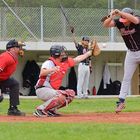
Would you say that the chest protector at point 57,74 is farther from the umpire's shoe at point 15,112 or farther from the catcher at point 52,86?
the umpire's shoe at point 15,112

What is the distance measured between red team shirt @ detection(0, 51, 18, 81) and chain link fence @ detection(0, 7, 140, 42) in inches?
435

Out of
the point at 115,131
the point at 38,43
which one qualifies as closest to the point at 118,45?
the point at 38,43

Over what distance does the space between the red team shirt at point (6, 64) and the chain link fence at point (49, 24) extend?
1106 centimetres

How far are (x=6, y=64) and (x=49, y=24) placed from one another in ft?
39.8

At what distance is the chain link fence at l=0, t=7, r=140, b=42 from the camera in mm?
23016

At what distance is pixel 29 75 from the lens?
23750 mm

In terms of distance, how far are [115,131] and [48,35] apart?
1528cm

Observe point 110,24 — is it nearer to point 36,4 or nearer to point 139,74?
point 36,4

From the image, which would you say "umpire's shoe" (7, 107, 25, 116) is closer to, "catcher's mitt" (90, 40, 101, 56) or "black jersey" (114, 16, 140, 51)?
"catcher's mitt" (90, 40, 101, 56)

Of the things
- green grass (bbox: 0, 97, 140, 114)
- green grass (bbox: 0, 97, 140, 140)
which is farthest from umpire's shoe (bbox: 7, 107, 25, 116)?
green grass (bbox: 0, 97, 140, 140)

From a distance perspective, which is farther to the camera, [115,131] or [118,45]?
[118,45]

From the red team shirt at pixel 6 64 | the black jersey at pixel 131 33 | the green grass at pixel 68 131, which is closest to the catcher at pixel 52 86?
the red team shirt at pixel 6 64

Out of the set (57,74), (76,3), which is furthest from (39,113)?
(76,3)

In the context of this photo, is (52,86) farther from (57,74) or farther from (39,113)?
(39,113)
